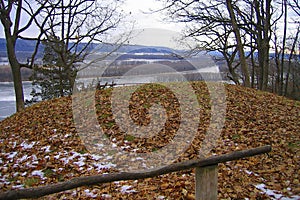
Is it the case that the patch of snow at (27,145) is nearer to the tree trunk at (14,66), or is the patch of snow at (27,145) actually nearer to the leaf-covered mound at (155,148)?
the leaf-covered mound at (155,148)

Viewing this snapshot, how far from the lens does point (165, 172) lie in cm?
252

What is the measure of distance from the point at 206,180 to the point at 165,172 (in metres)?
Result: 0.48

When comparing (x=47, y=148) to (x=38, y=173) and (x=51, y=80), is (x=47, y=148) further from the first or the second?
(x=51, y=80)

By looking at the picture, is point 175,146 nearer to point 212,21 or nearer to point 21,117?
point 21,117

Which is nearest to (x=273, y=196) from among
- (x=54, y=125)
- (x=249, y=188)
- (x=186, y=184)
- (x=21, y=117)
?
(x=249, y=188)

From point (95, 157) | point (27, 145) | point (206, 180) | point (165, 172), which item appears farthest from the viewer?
point (27, 145)

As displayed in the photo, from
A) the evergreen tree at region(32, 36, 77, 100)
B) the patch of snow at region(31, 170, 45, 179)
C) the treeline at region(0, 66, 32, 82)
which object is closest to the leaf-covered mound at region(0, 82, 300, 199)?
the patch of snow at region(31, 170, 45, 179)

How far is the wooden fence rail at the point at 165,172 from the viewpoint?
2154 mm

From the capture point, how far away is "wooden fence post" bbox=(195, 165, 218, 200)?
2.68 metres

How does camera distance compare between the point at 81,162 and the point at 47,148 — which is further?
the point at 47,148

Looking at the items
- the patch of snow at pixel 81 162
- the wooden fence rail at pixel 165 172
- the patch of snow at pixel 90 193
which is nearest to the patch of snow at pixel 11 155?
the patch of snow at pixel 81 162

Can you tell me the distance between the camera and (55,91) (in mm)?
18984

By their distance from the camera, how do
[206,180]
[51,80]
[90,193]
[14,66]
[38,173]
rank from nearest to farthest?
[206,180] → [90,193] → [38,173] → [14,66] → [51,80]

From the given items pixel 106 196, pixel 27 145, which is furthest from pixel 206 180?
pixel 27 145
